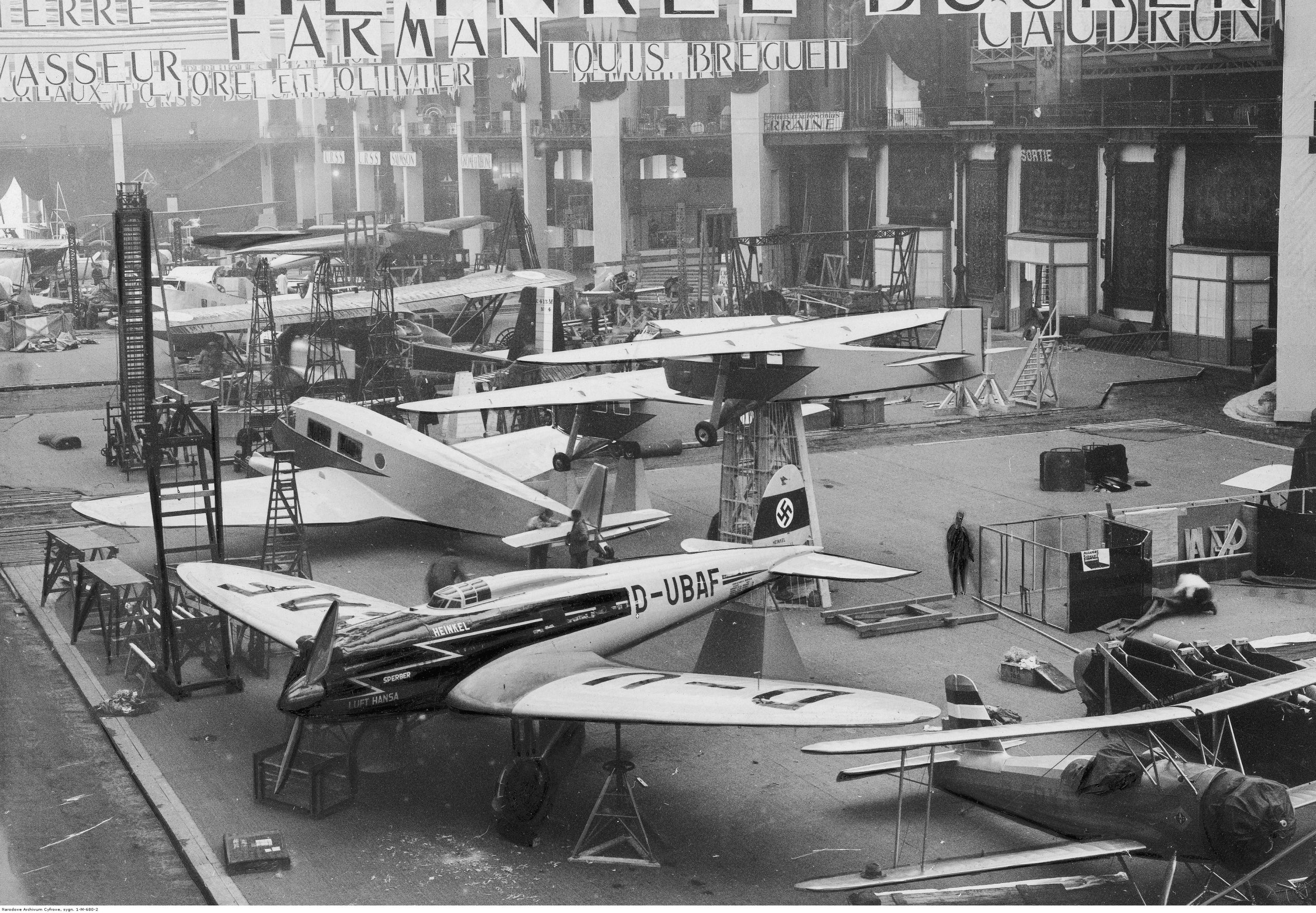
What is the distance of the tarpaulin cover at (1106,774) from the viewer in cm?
1087

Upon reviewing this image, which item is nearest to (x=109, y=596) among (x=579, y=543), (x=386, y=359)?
(x=579, y=543)

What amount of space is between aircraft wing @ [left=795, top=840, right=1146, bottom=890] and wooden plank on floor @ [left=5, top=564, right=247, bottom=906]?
14.7 ft

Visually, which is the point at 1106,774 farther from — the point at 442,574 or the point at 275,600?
the point at 275,600

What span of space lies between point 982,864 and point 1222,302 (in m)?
28.0

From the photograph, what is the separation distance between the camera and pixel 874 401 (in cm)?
3014

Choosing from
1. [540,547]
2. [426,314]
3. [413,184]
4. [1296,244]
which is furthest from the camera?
[413,184]

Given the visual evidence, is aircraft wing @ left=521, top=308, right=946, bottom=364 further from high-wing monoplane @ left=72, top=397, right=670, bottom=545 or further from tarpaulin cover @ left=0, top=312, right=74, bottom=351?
tarpaulin cover @ left=0, top=312, right=74, bottom=351

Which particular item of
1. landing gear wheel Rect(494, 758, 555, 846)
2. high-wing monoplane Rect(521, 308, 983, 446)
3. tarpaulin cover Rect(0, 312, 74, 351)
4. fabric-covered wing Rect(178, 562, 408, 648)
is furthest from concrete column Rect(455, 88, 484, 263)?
landing gear wheel Rect(494, 758, 555, 846)

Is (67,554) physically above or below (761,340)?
below

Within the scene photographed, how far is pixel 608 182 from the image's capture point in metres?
47.7

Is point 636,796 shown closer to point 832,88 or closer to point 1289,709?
point 1289,709

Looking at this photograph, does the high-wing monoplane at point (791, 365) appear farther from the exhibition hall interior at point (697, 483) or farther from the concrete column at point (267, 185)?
the concrete column at point (267, 185)

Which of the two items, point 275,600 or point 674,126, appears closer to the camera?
point 275,600

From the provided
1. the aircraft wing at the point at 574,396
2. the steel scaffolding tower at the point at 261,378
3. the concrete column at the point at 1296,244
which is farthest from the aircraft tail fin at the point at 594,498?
the concrete column at the point at 1296,244
